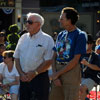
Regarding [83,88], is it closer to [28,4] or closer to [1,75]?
[1,75]

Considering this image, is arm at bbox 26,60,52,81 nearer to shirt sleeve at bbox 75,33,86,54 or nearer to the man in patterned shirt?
the man in patterned shirt

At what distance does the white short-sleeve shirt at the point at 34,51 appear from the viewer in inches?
230

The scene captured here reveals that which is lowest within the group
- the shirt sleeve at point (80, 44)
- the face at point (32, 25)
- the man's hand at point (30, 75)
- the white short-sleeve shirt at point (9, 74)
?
the white short-sleeve shirt at point (9, 74)

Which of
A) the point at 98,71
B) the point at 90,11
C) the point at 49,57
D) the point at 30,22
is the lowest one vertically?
the point at 90,11

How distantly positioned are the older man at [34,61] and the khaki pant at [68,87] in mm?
205

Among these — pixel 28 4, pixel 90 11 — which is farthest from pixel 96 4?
pixel 28 4

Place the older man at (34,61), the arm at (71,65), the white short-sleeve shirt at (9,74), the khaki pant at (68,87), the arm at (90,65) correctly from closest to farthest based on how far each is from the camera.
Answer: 1. the arm at (71,65)
2. the khaki pant at (68,87)
3. the older man at (34,61)
4. the arm at (90,65)
5. the white short-sleeve shirt at (9,74)

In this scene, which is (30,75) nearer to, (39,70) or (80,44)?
(39,70)

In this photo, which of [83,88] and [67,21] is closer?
[67,21]

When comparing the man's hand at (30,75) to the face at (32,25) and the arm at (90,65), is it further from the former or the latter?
the arm at (90,65)

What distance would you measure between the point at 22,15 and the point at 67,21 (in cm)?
2431

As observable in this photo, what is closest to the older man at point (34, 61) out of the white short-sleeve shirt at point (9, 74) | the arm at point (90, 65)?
the arm at point (90, 65)

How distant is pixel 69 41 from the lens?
5.69 metres

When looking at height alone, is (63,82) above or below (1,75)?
above
